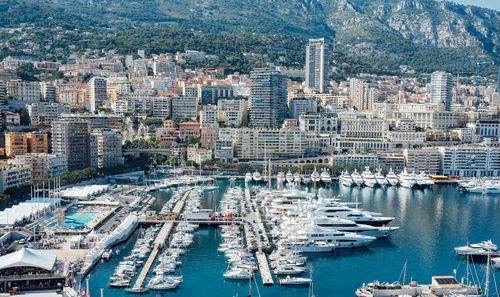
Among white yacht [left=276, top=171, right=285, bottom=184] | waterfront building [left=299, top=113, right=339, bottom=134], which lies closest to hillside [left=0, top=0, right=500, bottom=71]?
waterfront building [left=299, top=113, right=339, bottom=134]

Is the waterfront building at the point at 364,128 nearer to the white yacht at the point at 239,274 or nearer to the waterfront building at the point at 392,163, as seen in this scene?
the waterfront building at the point at 392,163

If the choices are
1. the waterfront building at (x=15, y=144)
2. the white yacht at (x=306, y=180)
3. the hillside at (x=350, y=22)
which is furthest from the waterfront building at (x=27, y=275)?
the hillside at (x=350, y=22)

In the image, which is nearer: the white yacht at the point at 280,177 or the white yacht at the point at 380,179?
the white yacht at the point at 280,177

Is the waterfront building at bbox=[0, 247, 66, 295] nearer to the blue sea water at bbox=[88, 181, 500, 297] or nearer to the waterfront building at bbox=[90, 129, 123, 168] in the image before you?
the blue sea water at bbox=[88, 181, 500, 297]

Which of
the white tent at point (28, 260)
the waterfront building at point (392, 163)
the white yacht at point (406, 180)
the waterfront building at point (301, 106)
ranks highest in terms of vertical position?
the waterfront building at point (301, 106)

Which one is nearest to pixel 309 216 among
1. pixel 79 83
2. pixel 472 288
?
pixel 472 288

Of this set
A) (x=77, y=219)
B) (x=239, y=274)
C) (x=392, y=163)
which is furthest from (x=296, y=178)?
(x=239, y=274)

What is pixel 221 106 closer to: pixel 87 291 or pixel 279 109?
pixel 279 109

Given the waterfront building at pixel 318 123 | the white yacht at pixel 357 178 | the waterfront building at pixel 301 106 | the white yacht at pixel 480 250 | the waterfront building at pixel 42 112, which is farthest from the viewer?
the waterfront building at pixel 301 106
